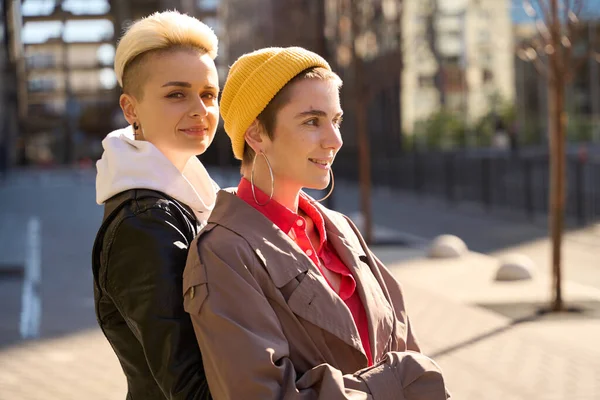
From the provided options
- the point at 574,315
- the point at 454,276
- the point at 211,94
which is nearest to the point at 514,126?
the point at 454,276

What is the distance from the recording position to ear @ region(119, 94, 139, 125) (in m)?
2.95

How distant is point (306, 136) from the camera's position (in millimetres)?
2555

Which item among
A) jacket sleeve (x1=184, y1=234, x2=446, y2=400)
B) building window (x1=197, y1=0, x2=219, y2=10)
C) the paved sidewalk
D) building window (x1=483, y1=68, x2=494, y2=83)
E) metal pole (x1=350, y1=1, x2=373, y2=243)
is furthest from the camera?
building window (x1=197, y1=0, x2=219, y2=10)

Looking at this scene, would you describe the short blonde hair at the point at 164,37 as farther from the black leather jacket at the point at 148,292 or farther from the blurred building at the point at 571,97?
the blurred building at the point at 571,97

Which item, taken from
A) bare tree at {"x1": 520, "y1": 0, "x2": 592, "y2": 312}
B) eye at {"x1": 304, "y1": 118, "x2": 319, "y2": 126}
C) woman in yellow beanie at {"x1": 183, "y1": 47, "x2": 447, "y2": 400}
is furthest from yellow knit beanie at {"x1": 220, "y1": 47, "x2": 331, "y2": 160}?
bare tree at {"x1": 520, "y1": 0, "x2": 592, "y2": 312}

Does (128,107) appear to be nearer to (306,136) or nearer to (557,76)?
(306,136)

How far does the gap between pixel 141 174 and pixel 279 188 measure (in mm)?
378

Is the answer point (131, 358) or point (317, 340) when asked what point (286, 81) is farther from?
point (131, 358)

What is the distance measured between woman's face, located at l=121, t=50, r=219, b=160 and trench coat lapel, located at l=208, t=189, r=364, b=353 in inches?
16.3

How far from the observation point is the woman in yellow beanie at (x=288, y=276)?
234cm

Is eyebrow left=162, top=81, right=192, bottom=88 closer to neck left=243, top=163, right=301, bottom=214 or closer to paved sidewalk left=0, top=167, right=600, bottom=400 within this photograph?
neck left=243, top=163, right=301, bottom=214

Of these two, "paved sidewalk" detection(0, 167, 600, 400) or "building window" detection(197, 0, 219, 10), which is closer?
"paved sidewalk" detection(0, 167, 600, 400)

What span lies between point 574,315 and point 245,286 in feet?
26.3

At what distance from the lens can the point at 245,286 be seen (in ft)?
7.73
